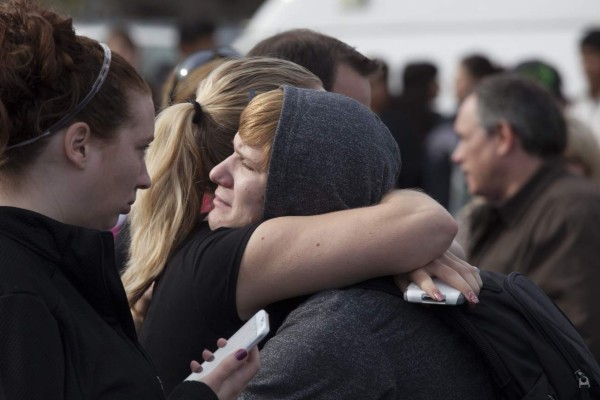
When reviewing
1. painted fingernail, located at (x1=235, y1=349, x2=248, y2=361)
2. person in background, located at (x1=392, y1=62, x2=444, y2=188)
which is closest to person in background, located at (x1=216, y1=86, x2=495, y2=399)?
painted fingernail, located at (x1=235, y1=349, x2=248, y2=361)

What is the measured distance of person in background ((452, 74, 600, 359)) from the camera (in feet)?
12.5

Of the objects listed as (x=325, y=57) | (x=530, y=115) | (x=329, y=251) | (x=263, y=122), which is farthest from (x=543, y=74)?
(x=329, y=251)

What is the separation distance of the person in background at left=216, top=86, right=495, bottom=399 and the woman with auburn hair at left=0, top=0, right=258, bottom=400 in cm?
12

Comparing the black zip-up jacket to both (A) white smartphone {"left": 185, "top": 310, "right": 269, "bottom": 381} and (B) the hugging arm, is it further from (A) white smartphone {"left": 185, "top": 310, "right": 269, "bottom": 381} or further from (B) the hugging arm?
(B) the hugging arm

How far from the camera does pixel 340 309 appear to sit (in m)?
1.86

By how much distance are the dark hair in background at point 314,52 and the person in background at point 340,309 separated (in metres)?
0.80

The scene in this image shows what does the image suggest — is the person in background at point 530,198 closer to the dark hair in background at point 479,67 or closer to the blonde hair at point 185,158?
the blonde hair at point 185,158

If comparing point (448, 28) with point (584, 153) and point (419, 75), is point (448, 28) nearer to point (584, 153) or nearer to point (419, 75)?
point (419, 75)

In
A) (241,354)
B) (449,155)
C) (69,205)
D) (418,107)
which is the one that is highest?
(69,205)

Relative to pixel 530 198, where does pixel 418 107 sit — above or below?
below

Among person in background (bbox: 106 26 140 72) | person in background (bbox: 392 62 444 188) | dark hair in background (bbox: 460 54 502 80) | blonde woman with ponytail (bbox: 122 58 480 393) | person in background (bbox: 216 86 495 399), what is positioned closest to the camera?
person in background (bbox: 216 86 495 399)

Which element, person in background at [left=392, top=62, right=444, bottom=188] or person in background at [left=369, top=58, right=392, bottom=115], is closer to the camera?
person in background at [left=392, top=62, right=444, bottom=188]

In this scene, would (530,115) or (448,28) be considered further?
(448,28)

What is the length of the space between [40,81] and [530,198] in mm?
2700
